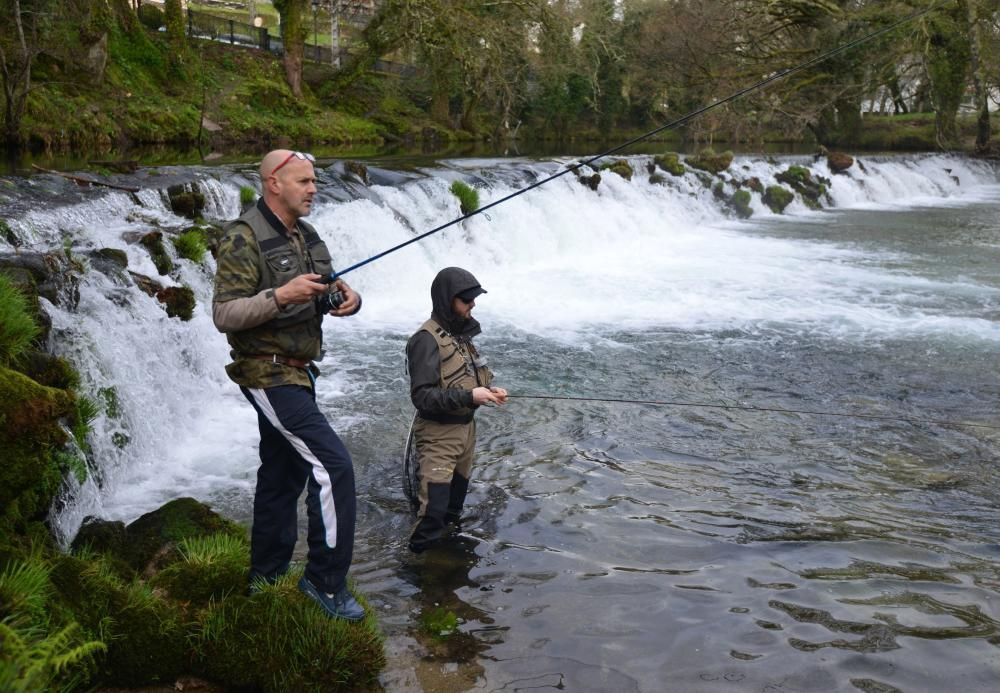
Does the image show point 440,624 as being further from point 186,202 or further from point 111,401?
point 186,202

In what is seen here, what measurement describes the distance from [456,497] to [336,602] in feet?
5.50

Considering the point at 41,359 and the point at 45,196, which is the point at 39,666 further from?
the point at 45,196

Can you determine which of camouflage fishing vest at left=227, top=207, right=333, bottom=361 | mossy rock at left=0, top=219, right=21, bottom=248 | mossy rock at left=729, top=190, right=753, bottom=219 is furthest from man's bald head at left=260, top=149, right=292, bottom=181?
mossy rock at left=729, top=190, right=753, bottom=219

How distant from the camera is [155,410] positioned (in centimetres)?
731

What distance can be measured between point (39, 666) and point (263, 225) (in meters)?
1.86

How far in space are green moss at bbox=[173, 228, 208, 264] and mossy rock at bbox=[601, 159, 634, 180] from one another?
12.0 metres

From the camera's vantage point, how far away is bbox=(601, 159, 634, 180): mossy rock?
20719 millimetres

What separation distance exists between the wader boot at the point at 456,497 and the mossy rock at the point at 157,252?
5.05 m

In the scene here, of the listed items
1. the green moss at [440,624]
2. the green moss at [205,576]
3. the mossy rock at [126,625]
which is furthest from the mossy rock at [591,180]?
the mossy rock at [126,625]

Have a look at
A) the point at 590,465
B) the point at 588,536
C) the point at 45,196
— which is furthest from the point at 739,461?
the point at 45,196

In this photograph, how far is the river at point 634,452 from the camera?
4.44 meters

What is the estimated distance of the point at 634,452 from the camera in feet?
23.4

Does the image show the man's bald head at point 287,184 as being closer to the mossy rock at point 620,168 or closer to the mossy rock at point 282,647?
the mossy rock at point 282,647

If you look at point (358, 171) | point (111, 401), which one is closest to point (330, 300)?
point (111, 401)
